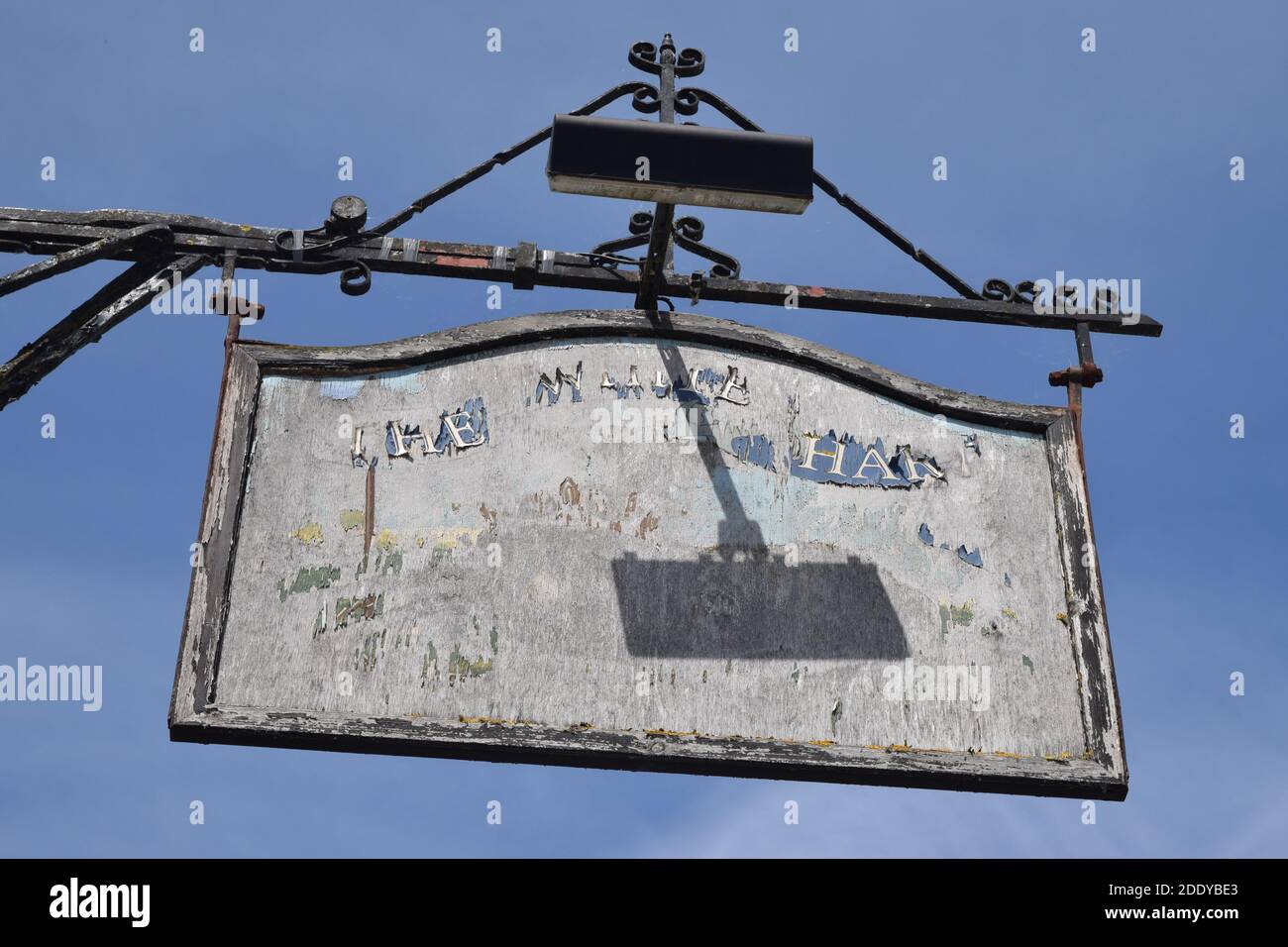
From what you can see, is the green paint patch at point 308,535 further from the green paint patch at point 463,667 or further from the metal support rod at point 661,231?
the metal support rod at point 661,231

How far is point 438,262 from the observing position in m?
6.29

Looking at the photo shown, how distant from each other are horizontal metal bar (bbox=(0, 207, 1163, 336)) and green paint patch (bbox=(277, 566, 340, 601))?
53.6 inches

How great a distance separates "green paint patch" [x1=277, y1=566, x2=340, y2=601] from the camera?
5379 millimetres

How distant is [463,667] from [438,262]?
5.83ft

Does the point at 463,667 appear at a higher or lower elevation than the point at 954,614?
lower

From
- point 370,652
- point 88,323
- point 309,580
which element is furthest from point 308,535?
point 88,323

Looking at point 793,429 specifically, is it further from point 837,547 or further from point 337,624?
point 337,624

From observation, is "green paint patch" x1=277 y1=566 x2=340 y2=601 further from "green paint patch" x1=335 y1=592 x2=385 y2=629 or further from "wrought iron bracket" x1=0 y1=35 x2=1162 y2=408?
"wrought iron bracket" x1=0 y1=35 x2=1162 y2=408

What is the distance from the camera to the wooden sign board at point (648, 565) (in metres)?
5.15

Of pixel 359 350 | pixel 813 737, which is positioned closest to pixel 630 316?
pixel 359 350

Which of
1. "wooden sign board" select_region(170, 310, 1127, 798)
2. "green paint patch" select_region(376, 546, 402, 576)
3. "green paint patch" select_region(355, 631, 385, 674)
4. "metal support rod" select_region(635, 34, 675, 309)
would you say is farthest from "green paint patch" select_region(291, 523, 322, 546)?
"metal support rod" select_region(635, 34, 675, 309)

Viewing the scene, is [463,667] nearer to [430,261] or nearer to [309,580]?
[309,580]

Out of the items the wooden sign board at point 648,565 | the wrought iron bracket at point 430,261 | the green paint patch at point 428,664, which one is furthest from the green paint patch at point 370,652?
the wrought iron bracket at point 430,261

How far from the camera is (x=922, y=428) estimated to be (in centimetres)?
608
